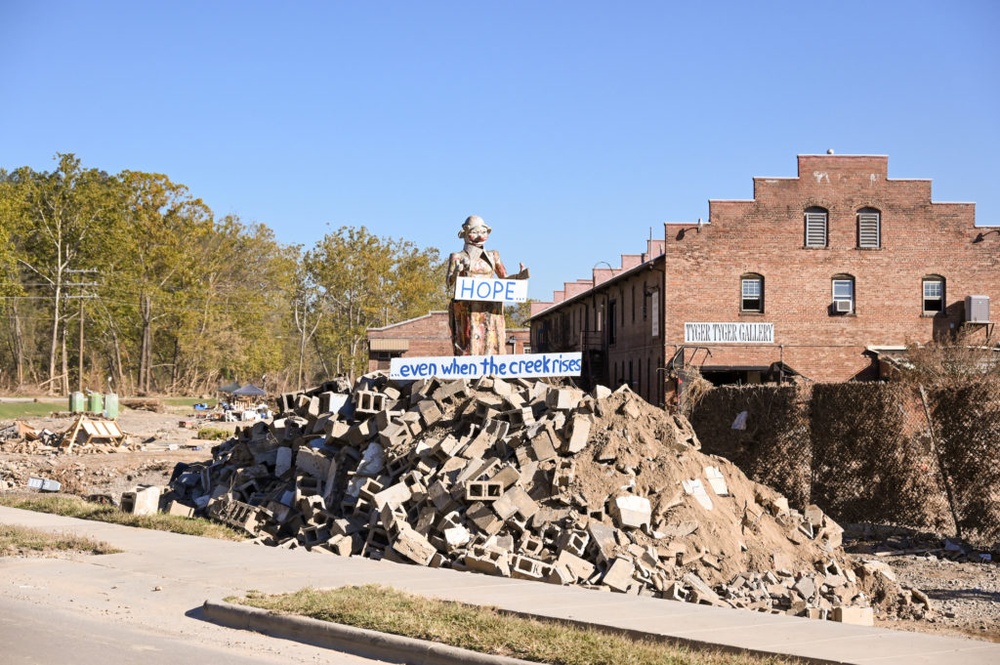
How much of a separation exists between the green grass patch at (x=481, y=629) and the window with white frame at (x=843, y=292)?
33.7m

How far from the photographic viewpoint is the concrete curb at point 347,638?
7.79 meters

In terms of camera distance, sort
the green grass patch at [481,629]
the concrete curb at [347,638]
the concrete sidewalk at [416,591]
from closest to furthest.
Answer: the green grass patch at [481,629], the concrete curb at [347,638], the concrete sidewalk at [416,591]

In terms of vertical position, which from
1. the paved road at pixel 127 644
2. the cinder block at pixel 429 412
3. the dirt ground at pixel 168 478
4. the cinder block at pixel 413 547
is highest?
the cinder block at pixel 429 412

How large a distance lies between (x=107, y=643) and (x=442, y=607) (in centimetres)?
273

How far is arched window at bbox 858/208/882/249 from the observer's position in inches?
1599

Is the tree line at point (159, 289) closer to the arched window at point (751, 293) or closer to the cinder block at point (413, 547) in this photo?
the arched window at point (751, 293)

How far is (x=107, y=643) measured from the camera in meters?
8.28

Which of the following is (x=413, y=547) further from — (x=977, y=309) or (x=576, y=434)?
(x=977, y=309)

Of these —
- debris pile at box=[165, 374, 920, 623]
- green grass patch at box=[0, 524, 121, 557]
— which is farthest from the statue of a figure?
green grass patch at box=[0, 524, 121, 557]

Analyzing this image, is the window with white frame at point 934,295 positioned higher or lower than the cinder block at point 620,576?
higher

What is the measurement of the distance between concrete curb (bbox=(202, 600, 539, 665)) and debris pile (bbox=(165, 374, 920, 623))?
3.42m

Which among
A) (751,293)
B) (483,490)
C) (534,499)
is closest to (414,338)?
(751,293)

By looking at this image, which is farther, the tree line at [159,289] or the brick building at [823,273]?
the tree line at [159,289]

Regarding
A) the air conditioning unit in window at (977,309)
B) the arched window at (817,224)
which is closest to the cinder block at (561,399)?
the arched window at (817,224)
